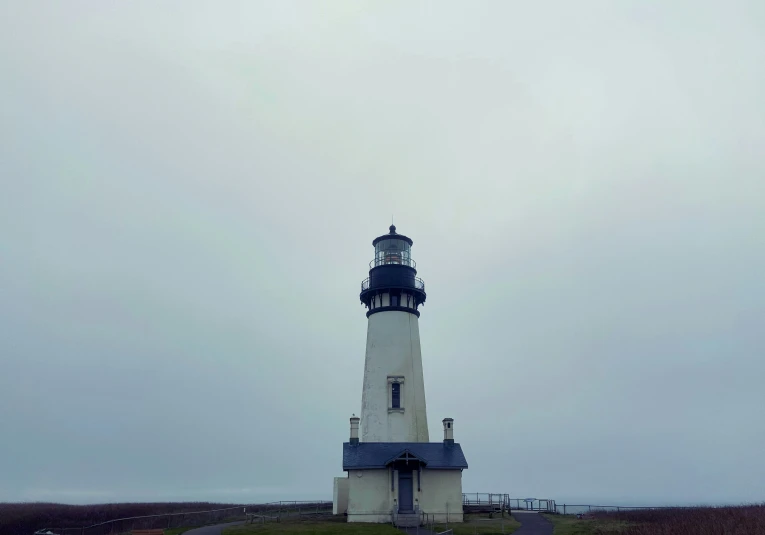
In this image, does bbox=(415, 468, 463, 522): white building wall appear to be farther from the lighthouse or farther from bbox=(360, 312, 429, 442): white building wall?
bbox=(360, 312, 429, 442): white building wall

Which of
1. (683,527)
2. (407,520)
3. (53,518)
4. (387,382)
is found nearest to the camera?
(683,527)

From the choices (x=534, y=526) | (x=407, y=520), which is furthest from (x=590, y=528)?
(x=407, y=520)

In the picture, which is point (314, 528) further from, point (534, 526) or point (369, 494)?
point (534, 526)

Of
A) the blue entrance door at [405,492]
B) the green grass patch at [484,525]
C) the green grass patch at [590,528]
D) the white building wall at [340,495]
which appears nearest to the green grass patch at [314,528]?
the blue entrance door at [405,492]

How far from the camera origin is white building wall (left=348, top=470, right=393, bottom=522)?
106 ft

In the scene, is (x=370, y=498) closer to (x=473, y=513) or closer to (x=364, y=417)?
(x=364, y=417)

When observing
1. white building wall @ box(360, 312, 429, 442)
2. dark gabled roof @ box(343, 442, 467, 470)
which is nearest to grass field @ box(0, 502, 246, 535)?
dark gabled roof @ box(343, 442, 467, 470)

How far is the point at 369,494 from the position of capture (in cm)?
3247

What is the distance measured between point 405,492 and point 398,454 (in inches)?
84.7

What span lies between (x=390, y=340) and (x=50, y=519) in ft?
82.7

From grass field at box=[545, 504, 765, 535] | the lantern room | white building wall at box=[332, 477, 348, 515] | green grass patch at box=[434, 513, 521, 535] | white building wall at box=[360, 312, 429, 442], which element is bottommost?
green grass patch at box=[434, 513, 521, 535]

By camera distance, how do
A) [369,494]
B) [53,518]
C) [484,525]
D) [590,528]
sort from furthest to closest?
1. [53,518]
2. [369,494]
3. [484,525]
4. [590,528]

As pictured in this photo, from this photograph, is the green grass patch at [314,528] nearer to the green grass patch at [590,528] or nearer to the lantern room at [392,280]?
the green grass patch at [590,528]

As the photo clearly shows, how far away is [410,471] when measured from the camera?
32.7 m
